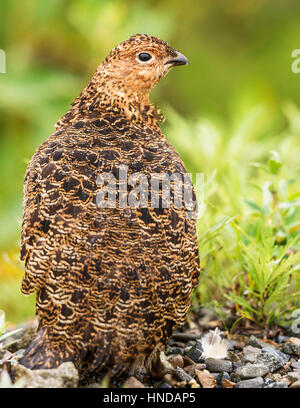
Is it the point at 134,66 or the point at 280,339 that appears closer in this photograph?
the point at 134,66

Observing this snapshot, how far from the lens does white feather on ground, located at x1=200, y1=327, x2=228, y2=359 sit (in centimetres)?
310

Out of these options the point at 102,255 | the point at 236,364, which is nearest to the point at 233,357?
the point at 236,364

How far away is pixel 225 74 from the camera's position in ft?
26.8

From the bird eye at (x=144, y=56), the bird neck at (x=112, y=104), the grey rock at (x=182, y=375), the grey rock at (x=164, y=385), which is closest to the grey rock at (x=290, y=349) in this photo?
the grey rock at (x=182, y=375)

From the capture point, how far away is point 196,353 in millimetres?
3131

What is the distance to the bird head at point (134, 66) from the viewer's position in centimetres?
321

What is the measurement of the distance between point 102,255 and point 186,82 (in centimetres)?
567

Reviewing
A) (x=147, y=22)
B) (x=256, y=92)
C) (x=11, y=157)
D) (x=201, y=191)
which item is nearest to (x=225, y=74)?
(x=256, y=92)

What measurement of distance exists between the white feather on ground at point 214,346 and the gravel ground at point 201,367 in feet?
0.05

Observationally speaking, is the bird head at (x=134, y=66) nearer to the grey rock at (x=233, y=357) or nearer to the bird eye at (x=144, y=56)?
the bird eye at (x=144, y=56)

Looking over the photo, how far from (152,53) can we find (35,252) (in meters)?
1.26

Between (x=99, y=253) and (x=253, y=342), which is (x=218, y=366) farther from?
(x=99, y=253)

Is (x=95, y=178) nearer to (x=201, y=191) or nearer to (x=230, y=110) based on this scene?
(x=201, y=191)

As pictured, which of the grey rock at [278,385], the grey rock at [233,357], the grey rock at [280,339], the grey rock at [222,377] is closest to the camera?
the grey rock at [278,385]
